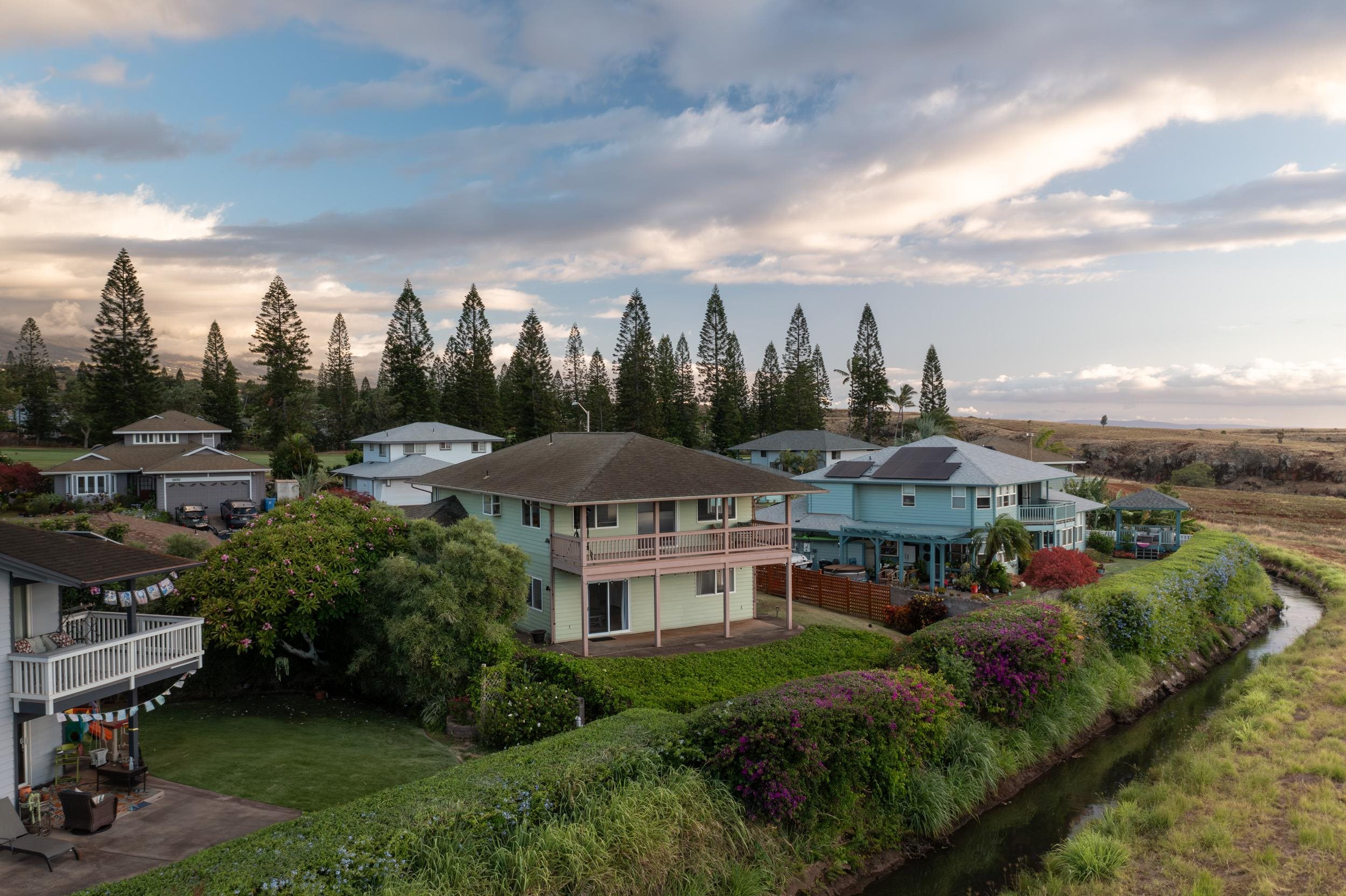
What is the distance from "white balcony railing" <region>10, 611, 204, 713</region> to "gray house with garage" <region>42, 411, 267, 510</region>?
1281 inches

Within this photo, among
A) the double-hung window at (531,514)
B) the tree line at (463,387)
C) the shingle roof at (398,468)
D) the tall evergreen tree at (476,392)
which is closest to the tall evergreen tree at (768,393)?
the tree line at (463,387)

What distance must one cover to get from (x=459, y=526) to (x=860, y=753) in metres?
11.7

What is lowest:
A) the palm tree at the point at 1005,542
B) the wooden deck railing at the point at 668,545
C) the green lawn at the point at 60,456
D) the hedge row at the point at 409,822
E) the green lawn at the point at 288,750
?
the green lawn at the point at 288,750

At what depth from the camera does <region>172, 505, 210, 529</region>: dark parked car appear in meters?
39.2

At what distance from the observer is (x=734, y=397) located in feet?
280

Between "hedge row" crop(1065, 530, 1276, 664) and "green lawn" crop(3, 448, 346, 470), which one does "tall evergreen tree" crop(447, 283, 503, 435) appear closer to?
"green lawn" crop(3, 448, 346, 470)

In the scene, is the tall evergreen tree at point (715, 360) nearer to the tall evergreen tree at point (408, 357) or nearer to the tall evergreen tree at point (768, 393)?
the tall evergreen tree at point (768, 393)

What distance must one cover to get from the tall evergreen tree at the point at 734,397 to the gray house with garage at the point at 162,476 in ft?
153

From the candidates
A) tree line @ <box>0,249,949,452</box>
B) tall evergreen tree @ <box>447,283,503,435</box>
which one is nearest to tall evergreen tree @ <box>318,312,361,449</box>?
tree line @ <box>0,249,949,452</box>

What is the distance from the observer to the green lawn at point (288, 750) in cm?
1498

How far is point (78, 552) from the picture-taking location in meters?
14.7

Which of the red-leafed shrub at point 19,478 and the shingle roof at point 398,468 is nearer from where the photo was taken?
the red-leafed shrub at point 19,478

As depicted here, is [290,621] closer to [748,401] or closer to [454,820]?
[454,820]

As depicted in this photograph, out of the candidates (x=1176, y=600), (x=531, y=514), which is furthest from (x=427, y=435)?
(x=1176, y=600)
